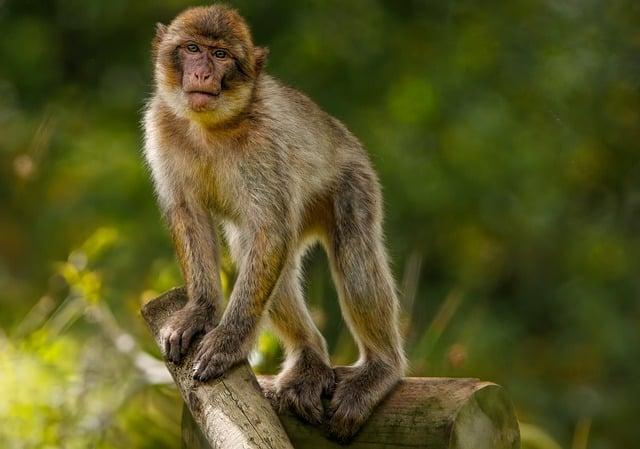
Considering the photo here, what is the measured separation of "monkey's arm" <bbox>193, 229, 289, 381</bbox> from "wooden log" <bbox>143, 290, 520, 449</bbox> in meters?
0.18

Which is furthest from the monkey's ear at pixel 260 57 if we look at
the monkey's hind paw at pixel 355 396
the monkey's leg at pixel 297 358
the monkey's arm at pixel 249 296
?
the monkey's hind paw at pixel 355 396

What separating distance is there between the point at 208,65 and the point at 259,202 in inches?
26.2

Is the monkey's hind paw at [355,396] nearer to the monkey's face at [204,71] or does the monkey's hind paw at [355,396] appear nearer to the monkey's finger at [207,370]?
the monkey's finger at [207,370]

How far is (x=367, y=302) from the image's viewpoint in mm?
6547

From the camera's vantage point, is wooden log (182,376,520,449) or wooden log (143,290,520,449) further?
wooden log (182,376,520,449)

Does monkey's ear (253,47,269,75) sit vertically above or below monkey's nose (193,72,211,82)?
below

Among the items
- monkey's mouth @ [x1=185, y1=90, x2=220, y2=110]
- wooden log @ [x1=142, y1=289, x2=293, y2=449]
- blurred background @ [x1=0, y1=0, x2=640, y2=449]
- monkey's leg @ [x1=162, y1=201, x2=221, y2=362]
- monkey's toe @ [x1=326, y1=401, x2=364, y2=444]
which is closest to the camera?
wooden log @ [x1=142, y1=289, x2=293, y2=449]

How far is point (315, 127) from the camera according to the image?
269 inches

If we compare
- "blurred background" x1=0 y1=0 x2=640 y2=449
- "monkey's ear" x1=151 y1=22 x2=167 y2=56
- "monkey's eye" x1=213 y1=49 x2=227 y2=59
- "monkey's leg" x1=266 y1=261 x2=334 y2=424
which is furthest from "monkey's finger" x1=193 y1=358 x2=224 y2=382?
"blurred background" x1=0 y1=0 x2=640 y2=449

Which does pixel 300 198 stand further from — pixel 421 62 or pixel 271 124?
pixel 421 62

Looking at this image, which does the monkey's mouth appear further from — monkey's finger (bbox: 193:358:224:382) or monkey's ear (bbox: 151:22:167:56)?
monkey's finger (bbox: 193:358:224:382)

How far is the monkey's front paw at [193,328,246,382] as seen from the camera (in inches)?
218

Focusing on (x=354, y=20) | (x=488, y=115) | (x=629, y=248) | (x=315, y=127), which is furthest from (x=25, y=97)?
(x=315, y=127)

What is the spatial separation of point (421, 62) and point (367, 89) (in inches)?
27.1
